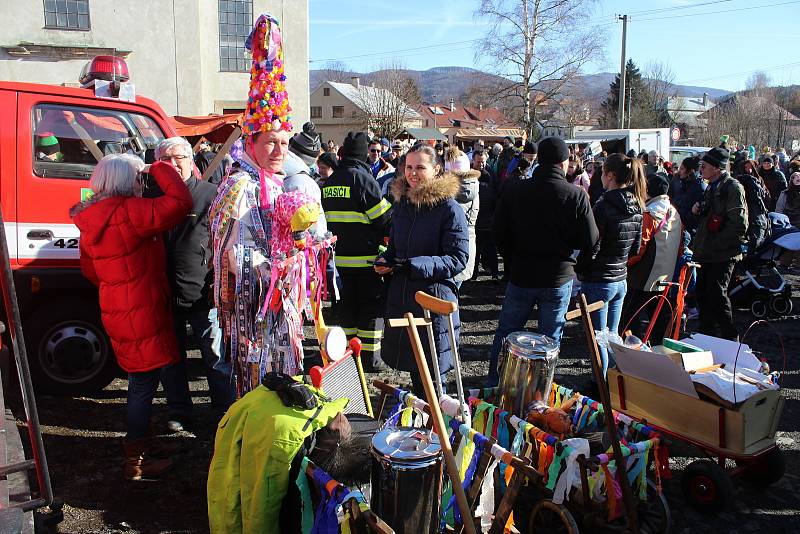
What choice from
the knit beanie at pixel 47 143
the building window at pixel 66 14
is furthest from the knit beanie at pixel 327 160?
the building window at pixel 66 14

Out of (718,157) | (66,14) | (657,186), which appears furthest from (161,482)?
(66,14)

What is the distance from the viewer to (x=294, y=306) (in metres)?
3.34

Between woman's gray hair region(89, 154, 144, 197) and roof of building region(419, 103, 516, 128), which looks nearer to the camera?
woman's gray hair region(89, 154, 144, 197)

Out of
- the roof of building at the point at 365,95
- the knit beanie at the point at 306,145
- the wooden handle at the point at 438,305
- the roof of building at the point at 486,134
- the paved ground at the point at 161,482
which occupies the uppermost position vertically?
the roof of building at the point at 365,95

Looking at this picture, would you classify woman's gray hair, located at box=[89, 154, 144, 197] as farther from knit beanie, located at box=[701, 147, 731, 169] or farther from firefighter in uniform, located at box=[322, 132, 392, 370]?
knit beanie, located at box=[701, 147, 731, 169]

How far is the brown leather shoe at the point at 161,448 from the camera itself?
3.77m

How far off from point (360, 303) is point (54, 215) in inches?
97.2

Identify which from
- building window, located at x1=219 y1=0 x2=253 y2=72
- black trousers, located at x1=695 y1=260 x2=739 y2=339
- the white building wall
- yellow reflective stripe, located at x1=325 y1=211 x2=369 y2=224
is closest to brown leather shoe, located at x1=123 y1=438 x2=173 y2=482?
yellow reflective stripe, located at x1=325 y1=211 x2=369 y2=224

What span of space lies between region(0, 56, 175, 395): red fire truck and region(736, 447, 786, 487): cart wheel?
448cm

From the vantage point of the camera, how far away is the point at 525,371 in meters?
3.39

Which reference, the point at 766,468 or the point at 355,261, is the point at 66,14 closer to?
the point at 355,261

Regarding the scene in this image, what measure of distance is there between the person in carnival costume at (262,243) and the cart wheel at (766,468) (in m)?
2.80

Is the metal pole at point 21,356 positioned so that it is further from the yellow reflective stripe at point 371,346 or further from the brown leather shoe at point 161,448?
the yellow reflective stripe at point 371,346

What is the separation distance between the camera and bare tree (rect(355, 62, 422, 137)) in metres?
53.3
